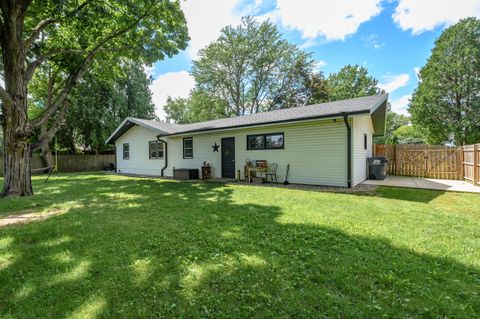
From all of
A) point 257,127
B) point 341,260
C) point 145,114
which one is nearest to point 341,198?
point 341,260

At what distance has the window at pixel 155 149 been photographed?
13852 mm

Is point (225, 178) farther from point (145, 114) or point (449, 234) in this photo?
point (145, 114)

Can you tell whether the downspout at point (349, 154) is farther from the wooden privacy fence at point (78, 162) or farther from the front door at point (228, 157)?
the wooden privacy fence at point (78, 162)

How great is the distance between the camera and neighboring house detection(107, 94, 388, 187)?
7.85 metres

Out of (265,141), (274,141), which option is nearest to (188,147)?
(265,141)

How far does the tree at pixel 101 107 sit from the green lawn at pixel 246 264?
16425 millimetres

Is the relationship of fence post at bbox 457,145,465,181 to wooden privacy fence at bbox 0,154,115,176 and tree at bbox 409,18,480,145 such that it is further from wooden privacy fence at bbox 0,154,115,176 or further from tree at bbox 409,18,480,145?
wooden privacy fence at bbox 0,154,115,176

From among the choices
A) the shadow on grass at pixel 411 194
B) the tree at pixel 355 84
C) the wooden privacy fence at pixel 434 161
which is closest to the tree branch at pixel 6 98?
the shadow on grass at pixel 411 194

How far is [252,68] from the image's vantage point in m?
25.7

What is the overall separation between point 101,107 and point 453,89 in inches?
1099

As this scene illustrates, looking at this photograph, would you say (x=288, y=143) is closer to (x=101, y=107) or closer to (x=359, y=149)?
(x=359, y=149)

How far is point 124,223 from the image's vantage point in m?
4.24

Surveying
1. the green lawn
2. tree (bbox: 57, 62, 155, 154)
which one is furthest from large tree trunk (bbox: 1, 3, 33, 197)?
tree (bbox: 57, 62, 155, 154)

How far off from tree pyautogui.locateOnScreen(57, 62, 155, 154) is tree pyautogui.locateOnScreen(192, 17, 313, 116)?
645 centimetres
